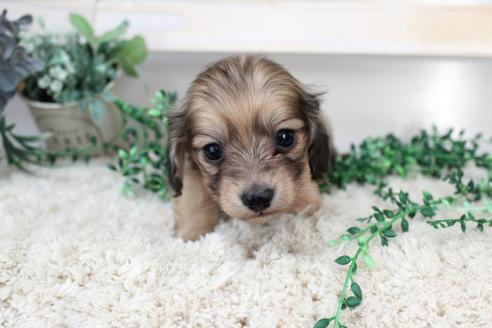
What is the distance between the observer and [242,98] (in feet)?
5.47

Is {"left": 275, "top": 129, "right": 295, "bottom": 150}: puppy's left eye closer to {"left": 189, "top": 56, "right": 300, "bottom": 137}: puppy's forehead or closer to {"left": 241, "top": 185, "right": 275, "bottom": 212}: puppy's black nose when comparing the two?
{"left": 189, "top": 56, "right": 300, "bottom": 137}: puppy's forehead

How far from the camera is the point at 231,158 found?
1697 mm

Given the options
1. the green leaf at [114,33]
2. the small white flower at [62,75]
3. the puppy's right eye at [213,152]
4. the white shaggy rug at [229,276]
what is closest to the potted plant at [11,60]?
the small white flower at [62,75]

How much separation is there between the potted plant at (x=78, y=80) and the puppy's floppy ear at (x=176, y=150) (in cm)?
68

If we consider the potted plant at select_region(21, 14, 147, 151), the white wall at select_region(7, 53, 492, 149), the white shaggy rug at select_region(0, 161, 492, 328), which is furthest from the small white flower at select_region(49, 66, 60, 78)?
the white shaggy rug at select_region(0, 161, 492, 328)

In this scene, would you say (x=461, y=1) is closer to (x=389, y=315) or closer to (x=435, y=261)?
(x=435, y=261)

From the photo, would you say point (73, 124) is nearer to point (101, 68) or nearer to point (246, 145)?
point (101, 68)

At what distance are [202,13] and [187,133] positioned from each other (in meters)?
1.06

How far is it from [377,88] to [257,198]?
1671 millimetres

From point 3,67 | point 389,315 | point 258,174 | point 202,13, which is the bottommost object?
point 389,315

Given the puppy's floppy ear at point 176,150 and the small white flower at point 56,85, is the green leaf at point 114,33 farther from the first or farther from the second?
the puppy's floppy ear at point 176,150

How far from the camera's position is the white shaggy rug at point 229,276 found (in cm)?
137

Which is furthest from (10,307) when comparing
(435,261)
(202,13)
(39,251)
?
(202,13)

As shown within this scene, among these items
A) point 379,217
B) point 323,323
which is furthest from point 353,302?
point 379,217
